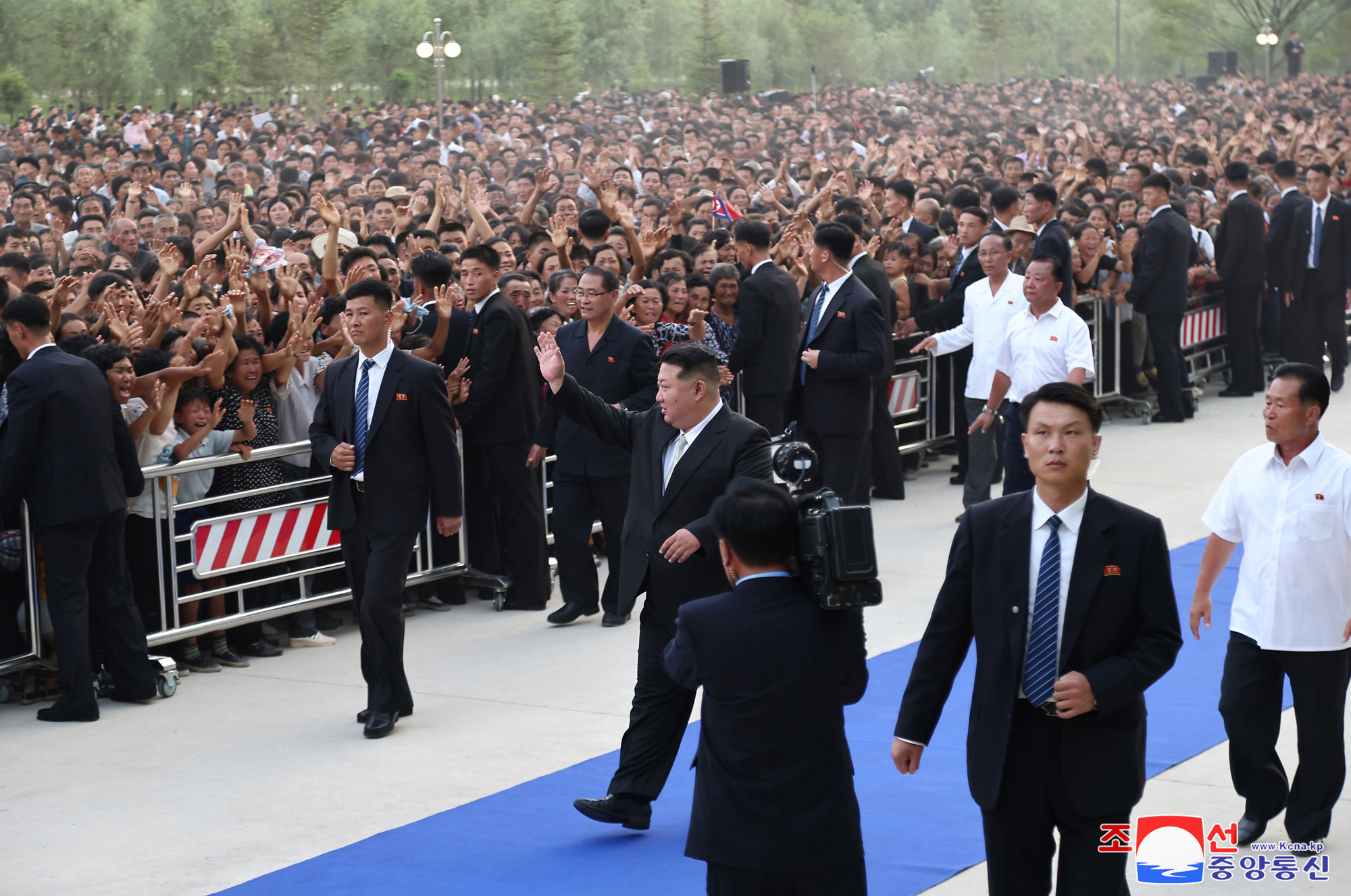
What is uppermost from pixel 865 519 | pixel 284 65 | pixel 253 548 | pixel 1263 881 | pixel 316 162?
pixel 284 65

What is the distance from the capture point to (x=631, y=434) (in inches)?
262

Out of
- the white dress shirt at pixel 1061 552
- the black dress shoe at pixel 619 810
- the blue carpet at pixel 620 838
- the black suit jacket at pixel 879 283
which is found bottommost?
the blue carpet at pixel 620 838

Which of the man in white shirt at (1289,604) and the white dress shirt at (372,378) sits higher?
the white dress shirt at (372,378)

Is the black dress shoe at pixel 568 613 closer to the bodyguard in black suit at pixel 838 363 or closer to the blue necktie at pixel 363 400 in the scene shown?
the bodyguard in black suit at pixel 838 363

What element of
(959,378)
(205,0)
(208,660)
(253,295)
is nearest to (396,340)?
(253,295)

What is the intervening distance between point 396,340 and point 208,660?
2.20m

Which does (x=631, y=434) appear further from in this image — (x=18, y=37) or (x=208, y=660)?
(x=18, y=37)

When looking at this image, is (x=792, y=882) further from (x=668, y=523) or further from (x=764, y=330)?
(x=764, y=330)

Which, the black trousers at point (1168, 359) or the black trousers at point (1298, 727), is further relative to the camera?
the black trousers at point (1168, 359)

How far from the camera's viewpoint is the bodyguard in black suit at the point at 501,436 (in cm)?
935

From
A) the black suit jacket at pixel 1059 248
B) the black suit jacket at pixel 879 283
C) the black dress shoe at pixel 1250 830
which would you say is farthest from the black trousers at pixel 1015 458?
the black suit jacket at pixel 1059 248

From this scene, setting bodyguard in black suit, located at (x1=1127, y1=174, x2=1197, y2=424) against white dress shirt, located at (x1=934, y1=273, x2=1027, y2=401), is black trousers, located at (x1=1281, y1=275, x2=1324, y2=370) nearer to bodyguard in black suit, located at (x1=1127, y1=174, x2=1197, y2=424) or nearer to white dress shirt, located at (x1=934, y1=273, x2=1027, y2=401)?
bodyguard in black suit, located at (x1=1127, y1=174, x2=1197, y2=424)

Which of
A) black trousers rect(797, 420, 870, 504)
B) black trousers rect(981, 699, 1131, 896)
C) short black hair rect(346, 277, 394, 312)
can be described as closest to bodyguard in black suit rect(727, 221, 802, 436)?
black trousers rect(797, 420, 870, 504)

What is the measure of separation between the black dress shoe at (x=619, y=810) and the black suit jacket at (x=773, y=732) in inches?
72.6
